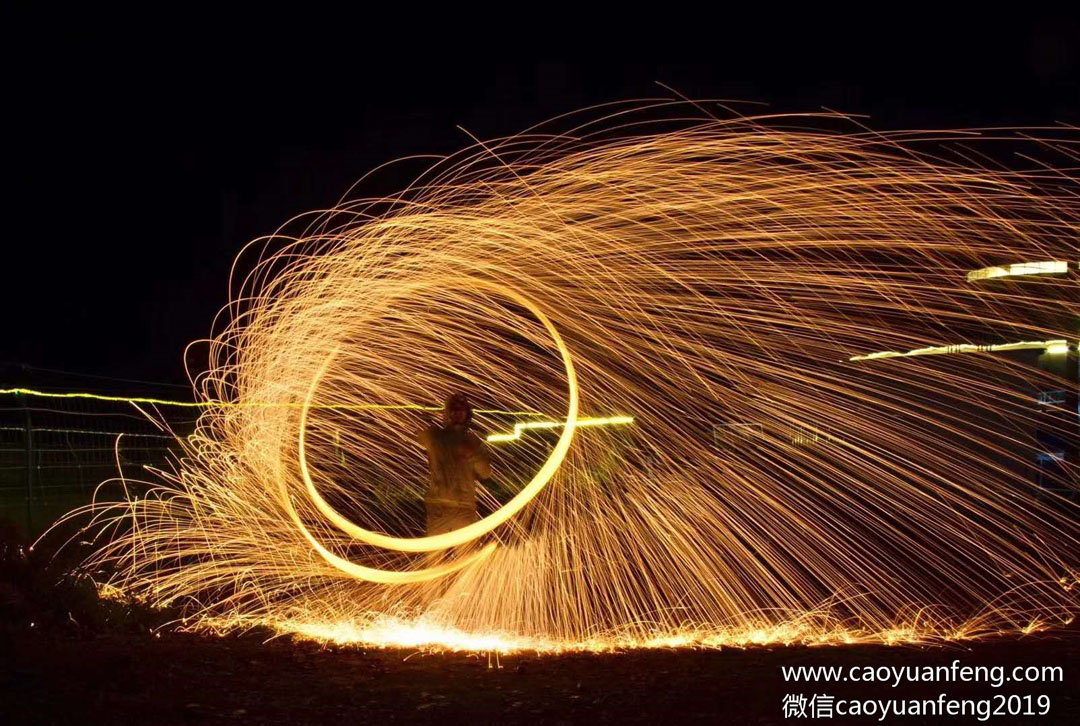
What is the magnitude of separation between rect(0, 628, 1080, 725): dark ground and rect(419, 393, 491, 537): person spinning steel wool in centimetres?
131

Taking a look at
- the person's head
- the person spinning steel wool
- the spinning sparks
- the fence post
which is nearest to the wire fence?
the fence post

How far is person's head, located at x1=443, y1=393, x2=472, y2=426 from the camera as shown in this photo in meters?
8.05

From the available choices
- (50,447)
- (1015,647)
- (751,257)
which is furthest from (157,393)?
(1015,647)

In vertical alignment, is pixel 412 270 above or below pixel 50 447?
above

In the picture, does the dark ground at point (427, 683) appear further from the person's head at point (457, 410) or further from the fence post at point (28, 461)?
the fence post at point (28, 461)

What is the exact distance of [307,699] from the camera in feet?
19.2

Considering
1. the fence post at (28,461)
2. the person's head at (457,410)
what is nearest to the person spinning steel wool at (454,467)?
the person's head at (457,410)

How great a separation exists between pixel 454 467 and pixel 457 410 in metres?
0.40

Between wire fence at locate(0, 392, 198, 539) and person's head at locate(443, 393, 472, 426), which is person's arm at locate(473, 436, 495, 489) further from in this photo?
wire fence at locate(0, 392, 198, 539)

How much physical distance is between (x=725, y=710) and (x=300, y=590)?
4.13 meters

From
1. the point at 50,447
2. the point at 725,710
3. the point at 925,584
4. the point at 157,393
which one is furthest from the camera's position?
the point at 157,393

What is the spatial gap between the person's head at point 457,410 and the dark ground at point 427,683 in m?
1.76

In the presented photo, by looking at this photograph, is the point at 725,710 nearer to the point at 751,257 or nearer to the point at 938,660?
the point at 938,660

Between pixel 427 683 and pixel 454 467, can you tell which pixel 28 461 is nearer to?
pixel 454 467
